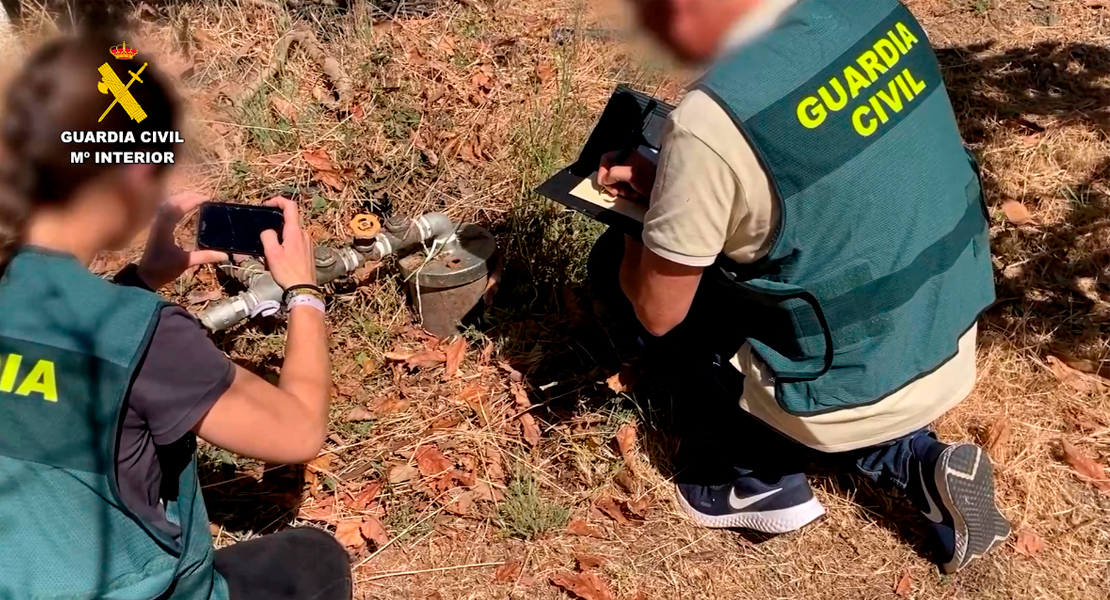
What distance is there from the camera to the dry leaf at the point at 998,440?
3.16 meters

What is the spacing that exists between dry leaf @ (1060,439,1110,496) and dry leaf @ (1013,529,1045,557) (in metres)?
0.36

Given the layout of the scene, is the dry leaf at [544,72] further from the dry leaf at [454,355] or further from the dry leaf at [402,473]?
the dry leaf at [402,473]

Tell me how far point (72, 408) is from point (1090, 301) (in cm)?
378

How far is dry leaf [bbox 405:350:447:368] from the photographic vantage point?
3451 millimetres

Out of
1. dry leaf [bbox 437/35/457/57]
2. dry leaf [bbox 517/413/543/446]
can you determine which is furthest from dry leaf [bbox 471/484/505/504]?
dry leaf [bbox 437/35/457/57]

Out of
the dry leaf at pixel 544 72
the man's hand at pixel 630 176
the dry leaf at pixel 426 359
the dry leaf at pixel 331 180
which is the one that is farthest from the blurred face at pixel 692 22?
the dry leaf at pixel 544 72

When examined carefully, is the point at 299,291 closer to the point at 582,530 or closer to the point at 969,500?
the point at 582,530

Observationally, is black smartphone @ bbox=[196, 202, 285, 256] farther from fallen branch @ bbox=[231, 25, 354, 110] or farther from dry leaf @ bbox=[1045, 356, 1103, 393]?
dry leaf @ bbox=[1045, 356, 1103, 393]

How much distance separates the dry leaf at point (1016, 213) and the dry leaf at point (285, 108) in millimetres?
3399

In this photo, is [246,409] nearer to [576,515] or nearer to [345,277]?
[576,515]

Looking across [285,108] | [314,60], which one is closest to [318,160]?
[285,108]

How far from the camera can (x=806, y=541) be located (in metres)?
2.99

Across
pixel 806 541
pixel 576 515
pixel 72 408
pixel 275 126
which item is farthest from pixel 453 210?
pixel 72 408

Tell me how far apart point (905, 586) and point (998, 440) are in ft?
2.37
